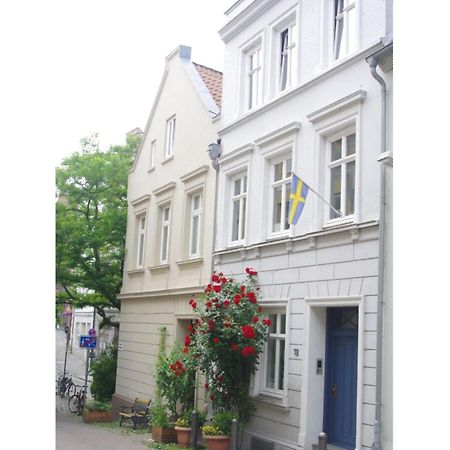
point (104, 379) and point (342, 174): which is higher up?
point (342, 174)

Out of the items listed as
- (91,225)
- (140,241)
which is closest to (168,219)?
(140,241)

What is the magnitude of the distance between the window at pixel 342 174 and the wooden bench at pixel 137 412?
7.82 metres

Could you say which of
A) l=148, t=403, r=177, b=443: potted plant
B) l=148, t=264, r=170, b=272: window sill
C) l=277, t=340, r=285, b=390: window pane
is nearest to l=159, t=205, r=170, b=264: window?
l=148, t=264, r=170, b=272: window sill

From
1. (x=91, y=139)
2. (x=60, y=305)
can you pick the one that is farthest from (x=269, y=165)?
(x=60, y=305)

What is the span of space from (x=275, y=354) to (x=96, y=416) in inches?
275

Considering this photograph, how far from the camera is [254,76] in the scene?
14164mm

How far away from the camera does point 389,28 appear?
9.72 metres

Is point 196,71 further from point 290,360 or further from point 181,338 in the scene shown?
point 290,360

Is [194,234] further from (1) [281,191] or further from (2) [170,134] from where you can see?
(1) [281,191]

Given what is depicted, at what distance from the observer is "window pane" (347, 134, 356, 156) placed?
416 inches

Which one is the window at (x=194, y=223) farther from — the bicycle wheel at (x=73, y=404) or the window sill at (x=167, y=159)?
the bicycle wheel at (x=73, y=404)

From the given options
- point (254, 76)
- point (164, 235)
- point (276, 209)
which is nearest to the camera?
point (276, 209)

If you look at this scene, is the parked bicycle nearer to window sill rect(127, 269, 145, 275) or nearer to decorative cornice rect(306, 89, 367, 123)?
window sill rect(127, 269, 145, 275)
